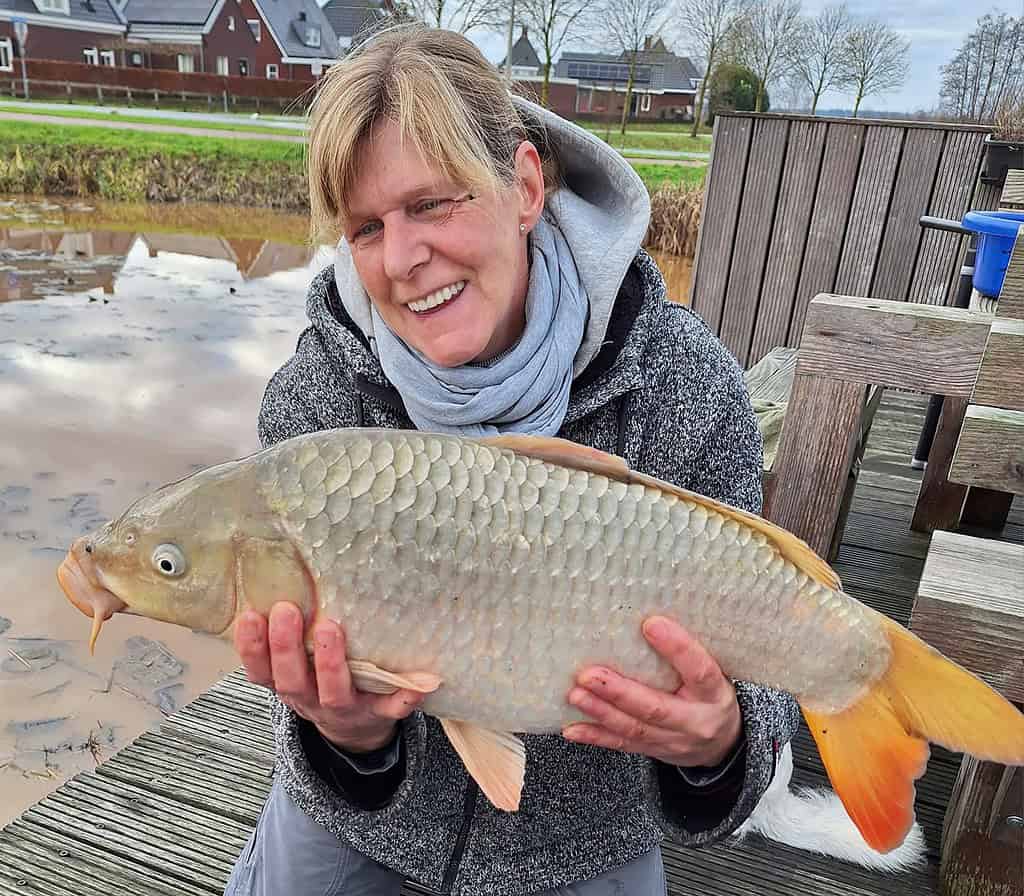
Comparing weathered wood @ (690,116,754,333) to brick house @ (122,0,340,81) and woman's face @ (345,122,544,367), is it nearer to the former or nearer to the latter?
woman's face @ (345,122,544,367)

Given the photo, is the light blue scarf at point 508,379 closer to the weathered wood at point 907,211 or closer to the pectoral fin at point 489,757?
the pectoral fin at point 489,757

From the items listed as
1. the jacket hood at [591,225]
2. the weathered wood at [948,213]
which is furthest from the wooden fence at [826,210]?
the jacket hood at [591,225]

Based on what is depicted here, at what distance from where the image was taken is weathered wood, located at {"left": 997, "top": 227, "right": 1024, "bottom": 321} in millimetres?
1205

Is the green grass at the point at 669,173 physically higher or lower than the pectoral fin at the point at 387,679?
lower

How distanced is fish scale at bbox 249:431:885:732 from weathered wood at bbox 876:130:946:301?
9.40 ft

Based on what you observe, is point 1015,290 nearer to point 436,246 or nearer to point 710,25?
point 436,246

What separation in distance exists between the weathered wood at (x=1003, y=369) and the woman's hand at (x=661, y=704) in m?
0.56

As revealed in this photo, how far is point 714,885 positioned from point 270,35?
129ft

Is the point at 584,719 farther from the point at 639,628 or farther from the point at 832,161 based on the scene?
the point at 832,161

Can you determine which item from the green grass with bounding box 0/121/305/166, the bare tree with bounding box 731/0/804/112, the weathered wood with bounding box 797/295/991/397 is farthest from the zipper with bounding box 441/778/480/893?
the bare tree with bounding box 731/0/804/112

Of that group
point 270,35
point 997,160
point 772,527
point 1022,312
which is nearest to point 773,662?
point 772,527

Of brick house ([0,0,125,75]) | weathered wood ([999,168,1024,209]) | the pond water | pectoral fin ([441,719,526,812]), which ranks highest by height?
brick house ([0,0,125,75])

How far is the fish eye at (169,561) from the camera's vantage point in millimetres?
954

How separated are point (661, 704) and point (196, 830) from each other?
1.15 m
